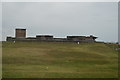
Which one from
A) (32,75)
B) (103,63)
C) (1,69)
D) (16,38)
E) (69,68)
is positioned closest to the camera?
(32,75)

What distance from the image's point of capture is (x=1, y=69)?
29.2 m

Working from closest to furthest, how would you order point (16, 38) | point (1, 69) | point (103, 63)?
point (1, 69)
point (103, 63)
point (16, 38)

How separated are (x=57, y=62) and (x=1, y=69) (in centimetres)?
936

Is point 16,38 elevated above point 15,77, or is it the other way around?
point 16,38

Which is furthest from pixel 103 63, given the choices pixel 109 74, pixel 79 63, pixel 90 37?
pixel 90 37

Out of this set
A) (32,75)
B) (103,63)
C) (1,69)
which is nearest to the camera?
(32,75)

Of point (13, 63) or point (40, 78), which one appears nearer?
point (40, 78)

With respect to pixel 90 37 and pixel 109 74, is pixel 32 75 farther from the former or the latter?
pixel 90 37

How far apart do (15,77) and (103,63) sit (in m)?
15.4

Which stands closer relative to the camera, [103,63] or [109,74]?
[109,74]

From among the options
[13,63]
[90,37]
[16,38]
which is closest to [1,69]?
[13,63]

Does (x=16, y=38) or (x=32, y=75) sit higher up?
(x=16, y=38)

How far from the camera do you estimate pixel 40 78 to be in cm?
2492

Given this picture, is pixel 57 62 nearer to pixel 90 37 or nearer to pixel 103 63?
pixel 103 63
